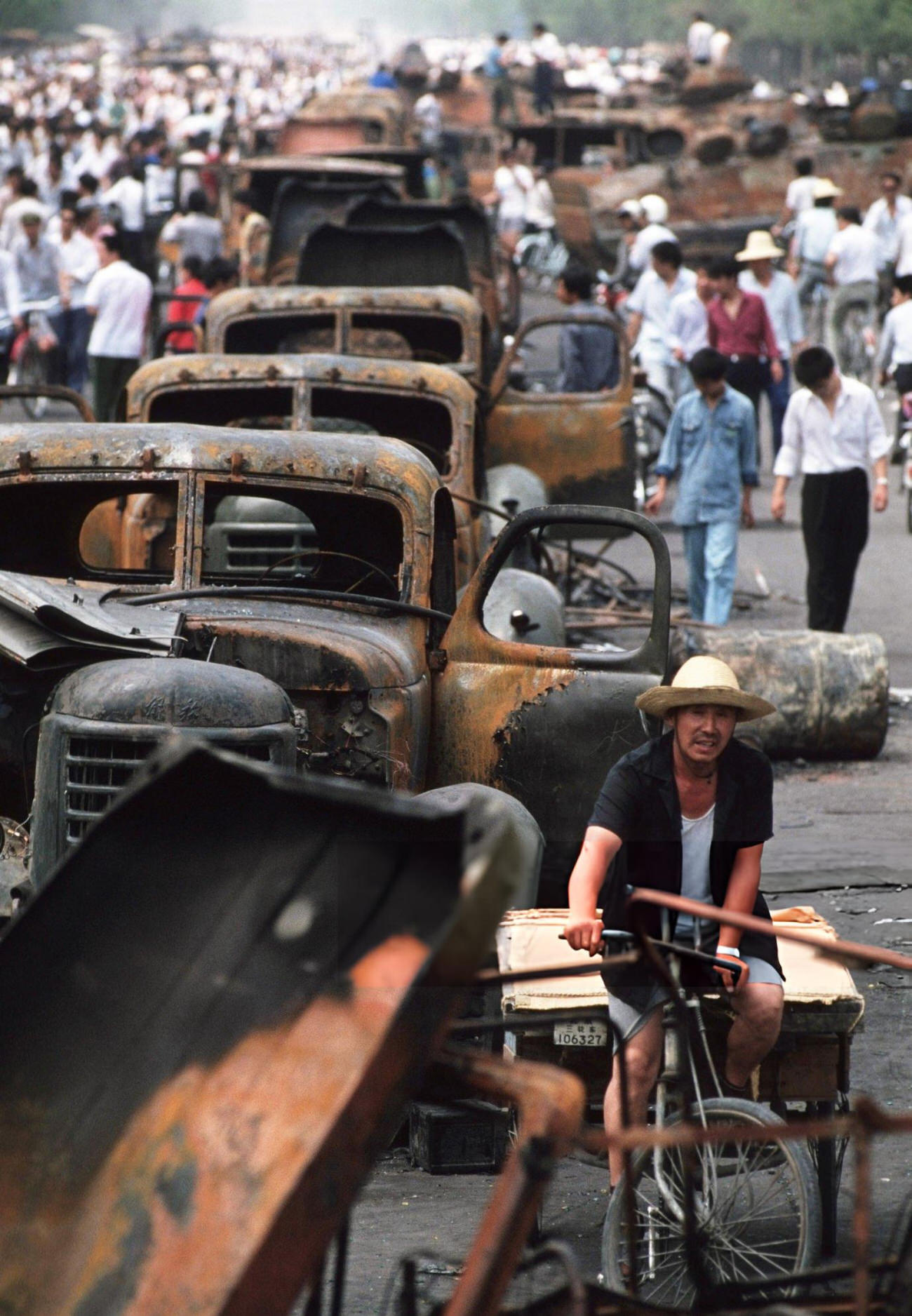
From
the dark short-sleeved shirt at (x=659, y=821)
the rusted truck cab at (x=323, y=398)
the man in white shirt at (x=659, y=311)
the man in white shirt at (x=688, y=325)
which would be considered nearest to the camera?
the dark short-sleeved shirt at (x=659, y=821)

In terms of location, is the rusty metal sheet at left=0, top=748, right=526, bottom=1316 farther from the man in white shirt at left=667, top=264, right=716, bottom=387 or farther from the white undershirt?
the man in white shirt at left=667, top=264, right=716, bottom=387

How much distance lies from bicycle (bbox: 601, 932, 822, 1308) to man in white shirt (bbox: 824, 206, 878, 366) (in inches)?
734

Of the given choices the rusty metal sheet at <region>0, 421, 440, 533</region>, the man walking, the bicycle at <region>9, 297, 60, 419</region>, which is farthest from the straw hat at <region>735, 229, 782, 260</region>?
the rusty metal sheet at <region>0, 421, 440, 533</region>

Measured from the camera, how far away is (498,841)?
3.08 metres

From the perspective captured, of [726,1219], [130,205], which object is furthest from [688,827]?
[130,205]

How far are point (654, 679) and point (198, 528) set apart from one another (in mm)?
1709

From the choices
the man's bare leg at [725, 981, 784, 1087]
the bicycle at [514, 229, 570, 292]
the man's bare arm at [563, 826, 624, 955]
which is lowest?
the bicycle at [514, 229, 570, 292]

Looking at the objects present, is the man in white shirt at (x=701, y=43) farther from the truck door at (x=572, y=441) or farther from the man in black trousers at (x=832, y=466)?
the man in black trousers at (x=832, y=466)

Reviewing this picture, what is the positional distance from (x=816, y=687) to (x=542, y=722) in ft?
11.1

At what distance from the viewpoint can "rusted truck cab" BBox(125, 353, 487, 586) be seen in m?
10.1

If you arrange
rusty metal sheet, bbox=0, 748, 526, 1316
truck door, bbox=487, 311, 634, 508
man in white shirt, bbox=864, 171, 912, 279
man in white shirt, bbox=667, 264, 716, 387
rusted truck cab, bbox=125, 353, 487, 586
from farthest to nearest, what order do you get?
1. man in white shirt, bbox=864, 171, 912, 279
2. man in white shirt, bbox=667, 264, 716, 387
3. truck door, bbox=487, 311, 634, 508
4. rusted truck cab, bbox=125, 353, 487, 586
5. rusty metal sheet, bbox=0, 748, 526, 1316

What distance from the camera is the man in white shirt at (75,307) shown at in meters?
20.6

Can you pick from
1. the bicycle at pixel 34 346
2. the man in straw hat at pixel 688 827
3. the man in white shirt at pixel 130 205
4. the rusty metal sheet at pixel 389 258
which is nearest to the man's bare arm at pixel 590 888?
the man in straw hat at pixel 688 827

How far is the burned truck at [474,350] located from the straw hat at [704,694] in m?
7.77
